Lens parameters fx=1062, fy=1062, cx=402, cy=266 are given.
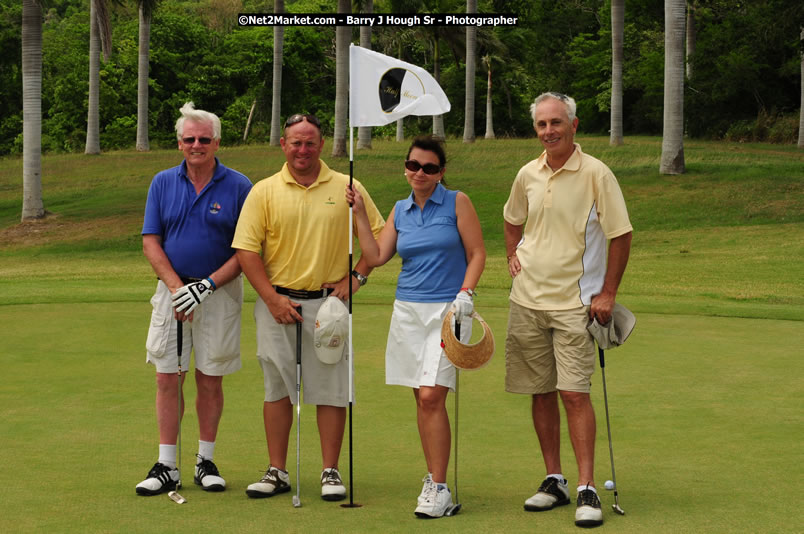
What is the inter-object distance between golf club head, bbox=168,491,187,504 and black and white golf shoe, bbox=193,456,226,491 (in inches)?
6.9

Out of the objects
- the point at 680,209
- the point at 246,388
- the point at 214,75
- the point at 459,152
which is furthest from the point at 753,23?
the point at 246,388

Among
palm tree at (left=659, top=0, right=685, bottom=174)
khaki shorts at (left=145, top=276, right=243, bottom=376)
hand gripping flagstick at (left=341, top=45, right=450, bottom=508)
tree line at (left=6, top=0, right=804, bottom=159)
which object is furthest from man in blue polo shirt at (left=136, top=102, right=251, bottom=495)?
tree line at (left=6, top=0, right=804, bottom=159)

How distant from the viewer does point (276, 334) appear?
18.2 ft

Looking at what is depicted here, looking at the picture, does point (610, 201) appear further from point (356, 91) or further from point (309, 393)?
point (309, 393)

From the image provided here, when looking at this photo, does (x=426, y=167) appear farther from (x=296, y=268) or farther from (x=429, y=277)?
(x=296, y=268)

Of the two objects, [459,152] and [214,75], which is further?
[214,75]

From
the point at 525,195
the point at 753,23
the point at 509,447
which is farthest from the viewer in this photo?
the point at 753,23

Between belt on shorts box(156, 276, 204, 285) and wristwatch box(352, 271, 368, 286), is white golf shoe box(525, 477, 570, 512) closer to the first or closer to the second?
wristwatch box(352, 271, 368, 286)

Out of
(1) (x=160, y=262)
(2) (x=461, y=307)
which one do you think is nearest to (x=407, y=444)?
(2) (x=461, y=307)

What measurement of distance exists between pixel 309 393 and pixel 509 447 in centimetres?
119

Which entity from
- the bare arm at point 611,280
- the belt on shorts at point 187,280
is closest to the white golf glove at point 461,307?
the bare arm at point 611,280

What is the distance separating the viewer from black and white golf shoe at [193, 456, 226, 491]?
5230 millimetres

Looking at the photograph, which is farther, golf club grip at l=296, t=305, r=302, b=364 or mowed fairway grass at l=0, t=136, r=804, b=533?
golf club grip at l=296, t=305, r=302, b=364

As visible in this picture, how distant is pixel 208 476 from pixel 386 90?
86.0 inches
